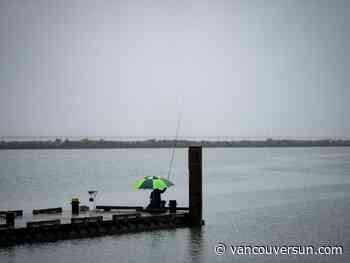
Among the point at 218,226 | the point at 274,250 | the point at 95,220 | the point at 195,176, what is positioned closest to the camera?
the point at 95,220

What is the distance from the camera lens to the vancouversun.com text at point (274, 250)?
2997cm

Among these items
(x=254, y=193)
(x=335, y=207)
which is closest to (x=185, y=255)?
(x=335, y=207)

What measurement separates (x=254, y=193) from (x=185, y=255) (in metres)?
38.8

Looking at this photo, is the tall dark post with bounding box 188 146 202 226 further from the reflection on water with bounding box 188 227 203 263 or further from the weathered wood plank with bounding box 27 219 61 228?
the weathered wood plank with bounding box 27 219 61 228

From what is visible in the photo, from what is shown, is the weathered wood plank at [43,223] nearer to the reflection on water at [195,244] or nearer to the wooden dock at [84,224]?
the wooden dock at [84,224]

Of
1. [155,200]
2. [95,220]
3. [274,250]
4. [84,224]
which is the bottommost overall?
[274,250]

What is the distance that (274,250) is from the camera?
101 feet

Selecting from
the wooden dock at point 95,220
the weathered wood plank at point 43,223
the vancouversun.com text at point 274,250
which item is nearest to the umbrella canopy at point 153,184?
the wooden dock at point 95,220

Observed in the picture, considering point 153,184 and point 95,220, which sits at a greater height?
point 153,184

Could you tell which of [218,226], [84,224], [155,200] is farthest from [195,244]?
[218,226]

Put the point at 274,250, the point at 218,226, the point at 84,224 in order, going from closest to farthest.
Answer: the point at 84,224
the point at 274,250
the point at 218,226

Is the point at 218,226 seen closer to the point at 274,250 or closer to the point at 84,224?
the point at 274,250

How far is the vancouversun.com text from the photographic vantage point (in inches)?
1180

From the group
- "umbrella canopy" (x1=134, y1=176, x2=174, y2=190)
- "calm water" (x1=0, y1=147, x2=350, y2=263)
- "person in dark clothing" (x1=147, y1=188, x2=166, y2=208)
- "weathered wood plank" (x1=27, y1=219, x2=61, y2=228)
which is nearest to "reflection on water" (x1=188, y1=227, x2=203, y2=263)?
"calm water" (x1=0, y1=147, x2=350, y2=263)
